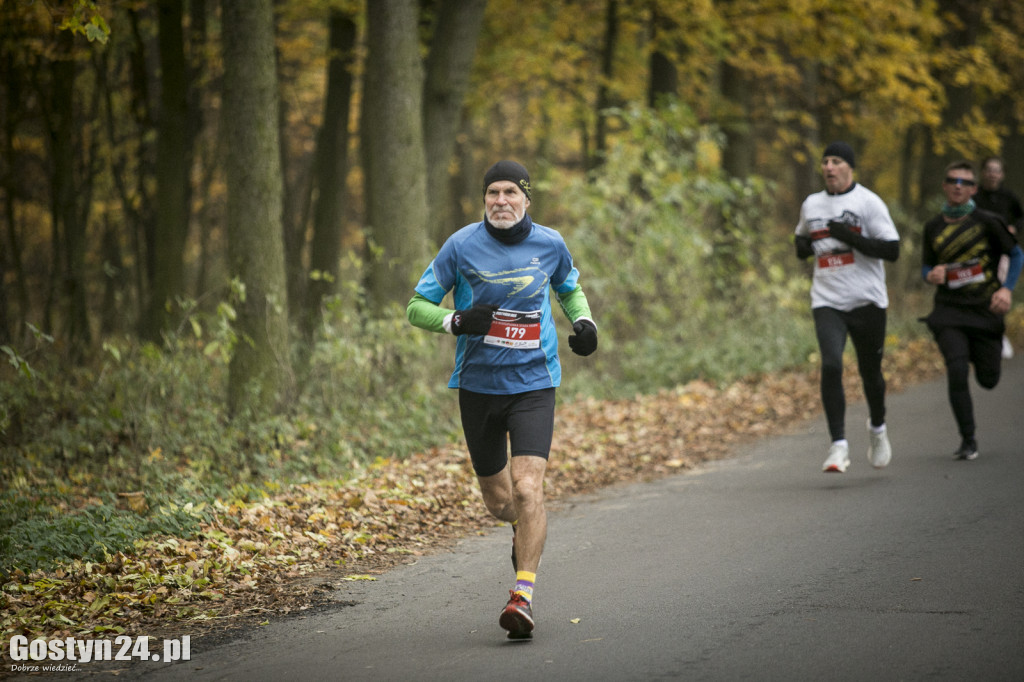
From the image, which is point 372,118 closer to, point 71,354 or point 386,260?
point 386,260

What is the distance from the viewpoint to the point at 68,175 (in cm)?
1638

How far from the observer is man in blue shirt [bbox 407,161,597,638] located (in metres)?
5.15

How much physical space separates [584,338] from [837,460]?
3.69 metres

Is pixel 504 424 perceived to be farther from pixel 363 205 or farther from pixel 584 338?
pixel 363 205

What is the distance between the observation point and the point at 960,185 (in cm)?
876

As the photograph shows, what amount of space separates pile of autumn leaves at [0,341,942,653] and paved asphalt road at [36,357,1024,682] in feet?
1.39

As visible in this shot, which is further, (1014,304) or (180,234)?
(1014,304)

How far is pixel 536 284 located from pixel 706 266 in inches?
476

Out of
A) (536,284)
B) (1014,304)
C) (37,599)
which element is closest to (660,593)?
(536,284)

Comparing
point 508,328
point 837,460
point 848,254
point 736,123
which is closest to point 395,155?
point 848,254

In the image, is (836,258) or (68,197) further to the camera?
(68,197)

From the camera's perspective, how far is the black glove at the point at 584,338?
5203mm

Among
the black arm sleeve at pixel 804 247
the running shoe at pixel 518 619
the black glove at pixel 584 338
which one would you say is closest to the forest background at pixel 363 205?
the running shoe at pixel 518 619

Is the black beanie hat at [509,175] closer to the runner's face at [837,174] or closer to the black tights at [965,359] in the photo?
the runner's face at [837,174]
